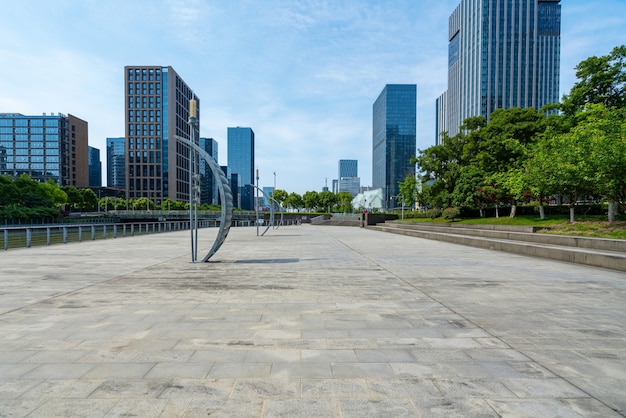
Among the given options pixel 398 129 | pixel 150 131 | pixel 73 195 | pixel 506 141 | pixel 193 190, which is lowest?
pixel 193 190

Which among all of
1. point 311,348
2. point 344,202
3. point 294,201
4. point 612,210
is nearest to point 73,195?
point 294,201

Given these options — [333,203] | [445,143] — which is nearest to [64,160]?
[333,203]

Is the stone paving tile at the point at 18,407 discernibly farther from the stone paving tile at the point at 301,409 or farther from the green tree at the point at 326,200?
the green tree at the point at 326,200

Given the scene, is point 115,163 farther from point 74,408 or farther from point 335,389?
point 335,389

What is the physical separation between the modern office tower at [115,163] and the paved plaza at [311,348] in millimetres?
189107

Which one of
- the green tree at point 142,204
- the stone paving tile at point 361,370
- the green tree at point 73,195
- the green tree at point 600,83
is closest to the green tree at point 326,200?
the green tree at point 142,204

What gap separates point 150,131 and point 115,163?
3199 inches

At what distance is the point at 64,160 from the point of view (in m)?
114

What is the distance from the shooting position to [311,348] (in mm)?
3865

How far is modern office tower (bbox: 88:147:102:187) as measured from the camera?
603 ft

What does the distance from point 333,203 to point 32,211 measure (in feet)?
247

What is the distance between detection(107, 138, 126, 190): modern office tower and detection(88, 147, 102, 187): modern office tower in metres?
12.0

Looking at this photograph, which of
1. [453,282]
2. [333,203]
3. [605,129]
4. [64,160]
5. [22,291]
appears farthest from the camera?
[64,160]

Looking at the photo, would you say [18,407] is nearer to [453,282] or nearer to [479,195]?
[453,282]
